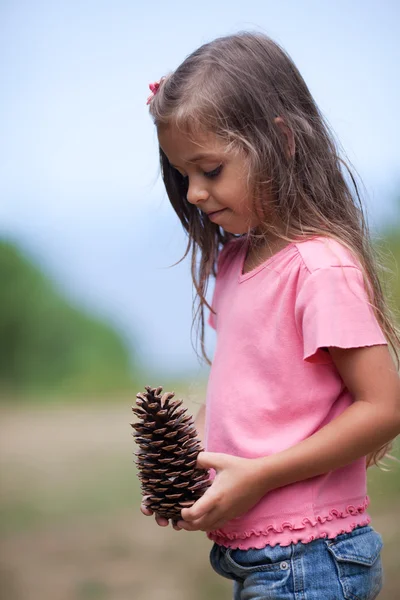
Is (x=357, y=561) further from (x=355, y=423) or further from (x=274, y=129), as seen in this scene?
(x=274, y=129)

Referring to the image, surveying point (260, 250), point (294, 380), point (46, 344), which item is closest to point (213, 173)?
point (260, 250)

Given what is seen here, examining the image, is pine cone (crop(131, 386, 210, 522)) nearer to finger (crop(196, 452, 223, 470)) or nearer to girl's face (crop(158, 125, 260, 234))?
finger (crop(196, 452, 223, 470))

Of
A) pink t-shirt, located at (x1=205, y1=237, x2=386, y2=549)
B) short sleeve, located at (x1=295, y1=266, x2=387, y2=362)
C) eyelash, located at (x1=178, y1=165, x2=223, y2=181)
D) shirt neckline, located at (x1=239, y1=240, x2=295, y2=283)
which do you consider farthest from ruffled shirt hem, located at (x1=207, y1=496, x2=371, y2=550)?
eyelash, located at (x1=178, y1=165, x2=223, y2=181)

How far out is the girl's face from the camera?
0.77m

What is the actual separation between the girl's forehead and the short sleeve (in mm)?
174

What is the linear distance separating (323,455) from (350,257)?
20cm

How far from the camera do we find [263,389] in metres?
0.75

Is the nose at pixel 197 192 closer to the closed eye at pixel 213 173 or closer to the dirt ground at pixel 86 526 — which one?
the closed eye at pixel 213 173

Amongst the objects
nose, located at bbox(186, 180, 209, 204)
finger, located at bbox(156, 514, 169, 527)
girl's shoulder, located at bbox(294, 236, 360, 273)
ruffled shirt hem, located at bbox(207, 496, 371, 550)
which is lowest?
ruffled shirt hem, located at bbox(207, 496, 371, 550)

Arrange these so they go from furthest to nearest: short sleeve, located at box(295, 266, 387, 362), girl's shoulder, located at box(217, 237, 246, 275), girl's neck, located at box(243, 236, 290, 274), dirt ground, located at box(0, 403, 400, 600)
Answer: dirt ground, located at box(0, 403, 400, 600), girl's shoulder, located at box(217, 237, 246, 275), girl's neck, located at box(243, 236, 290, 274), short sleeve, located at box(295, 266, 387, 362)

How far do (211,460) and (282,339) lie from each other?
139 mm

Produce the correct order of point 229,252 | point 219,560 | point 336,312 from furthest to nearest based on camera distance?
point 229,252
point 219,560
point 336,312

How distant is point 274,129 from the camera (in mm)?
791

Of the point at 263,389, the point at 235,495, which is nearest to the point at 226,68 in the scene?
the point at 263,389
